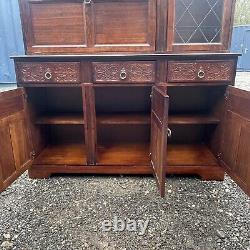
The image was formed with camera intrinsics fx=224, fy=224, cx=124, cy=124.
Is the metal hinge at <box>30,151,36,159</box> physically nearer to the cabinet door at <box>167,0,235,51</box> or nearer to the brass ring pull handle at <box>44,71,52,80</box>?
the brass ring pull handle at <box>44,71,52,80</box>

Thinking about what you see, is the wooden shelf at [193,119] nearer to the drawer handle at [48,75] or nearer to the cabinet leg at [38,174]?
the drawer handle at [48,75]

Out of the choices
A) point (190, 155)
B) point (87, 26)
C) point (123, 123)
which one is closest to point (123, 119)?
point (123, 123)

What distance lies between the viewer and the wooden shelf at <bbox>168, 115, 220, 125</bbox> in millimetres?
1829

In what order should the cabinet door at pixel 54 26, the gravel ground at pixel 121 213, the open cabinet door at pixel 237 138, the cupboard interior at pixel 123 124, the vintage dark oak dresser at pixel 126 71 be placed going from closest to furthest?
1. the gravel ground at pixel 121 213
2. the open cabinet door at pixel 237 138
3. the vintage dark oak dresser at pixel 126 71
4. the cabinet door at pixel 54 26
5. the cupboard interior at pixel 123 124

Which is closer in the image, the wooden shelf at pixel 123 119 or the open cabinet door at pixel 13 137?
the open cabinet door at pixel 13 137

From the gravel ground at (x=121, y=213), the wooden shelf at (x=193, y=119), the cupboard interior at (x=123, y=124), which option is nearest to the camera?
the gravel ground at (x=121, y=213)

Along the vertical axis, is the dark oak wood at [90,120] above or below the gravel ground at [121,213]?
above

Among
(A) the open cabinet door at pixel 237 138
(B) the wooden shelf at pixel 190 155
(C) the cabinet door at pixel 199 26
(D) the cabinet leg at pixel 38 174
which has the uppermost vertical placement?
(C) the cabinet door at pixel 199 26

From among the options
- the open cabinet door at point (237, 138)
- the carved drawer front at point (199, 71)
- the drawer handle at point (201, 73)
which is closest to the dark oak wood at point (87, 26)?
the carved drawer front at point (199, 71)

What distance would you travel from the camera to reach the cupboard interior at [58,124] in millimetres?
1907

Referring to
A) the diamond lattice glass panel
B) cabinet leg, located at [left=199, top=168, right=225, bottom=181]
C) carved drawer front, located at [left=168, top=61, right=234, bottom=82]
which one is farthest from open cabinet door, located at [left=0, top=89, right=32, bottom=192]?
cabinet leg, located at [left=199, top=168, right=225, bottom=181]

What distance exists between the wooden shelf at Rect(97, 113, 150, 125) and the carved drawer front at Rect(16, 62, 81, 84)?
414 mm

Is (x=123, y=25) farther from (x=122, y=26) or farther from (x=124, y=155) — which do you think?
(x=124, y=155)

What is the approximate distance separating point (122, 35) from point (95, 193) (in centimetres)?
124
